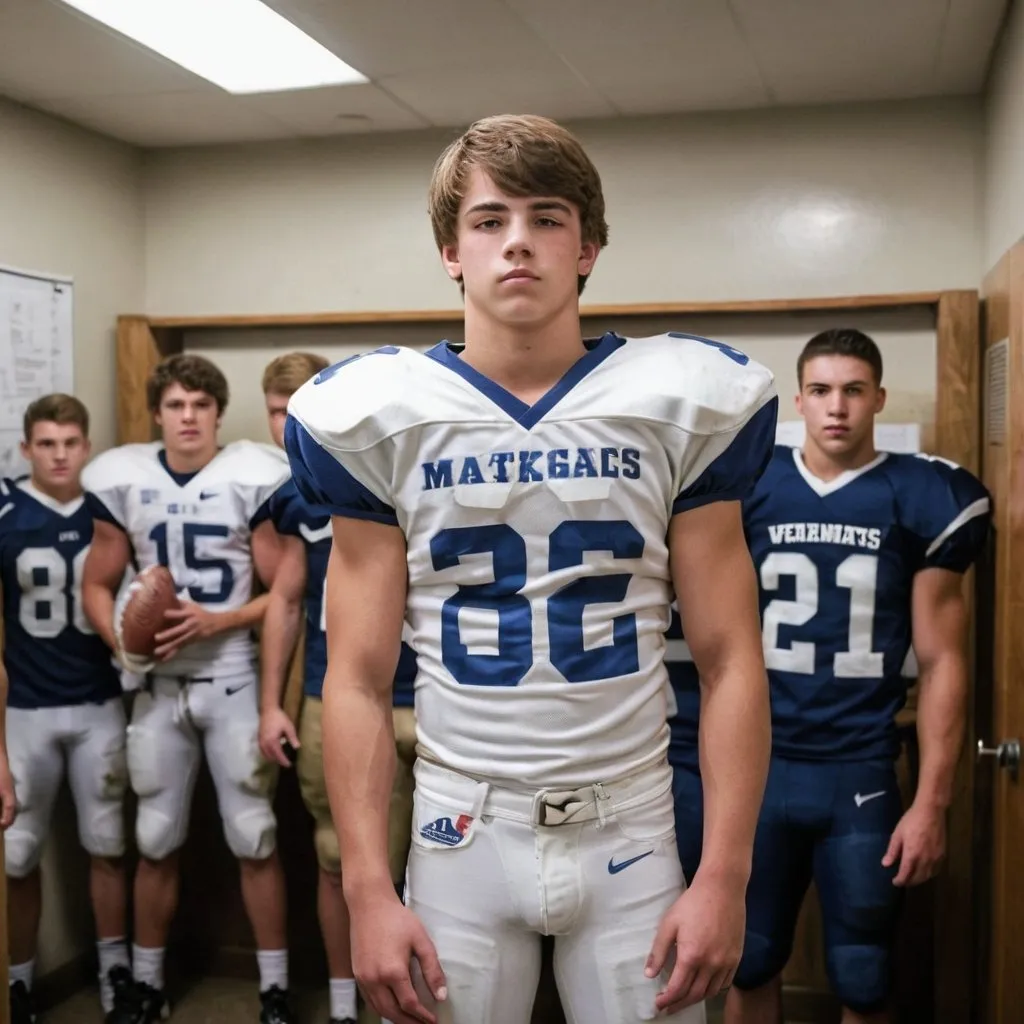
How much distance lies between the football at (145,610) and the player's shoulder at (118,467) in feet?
0.88

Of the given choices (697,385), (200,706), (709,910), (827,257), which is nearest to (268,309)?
(200,706)

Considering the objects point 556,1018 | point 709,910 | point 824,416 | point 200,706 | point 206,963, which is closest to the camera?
point 709,910

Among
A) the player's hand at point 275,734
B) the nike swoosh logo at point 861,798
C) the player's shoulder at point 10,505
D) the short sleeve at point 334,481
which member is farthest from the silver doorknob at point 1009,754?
the player's shoulder at point 10,505

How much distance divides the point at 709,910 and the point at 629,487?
0.45 meters

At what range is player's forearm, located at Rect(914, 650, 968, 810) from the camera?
2146mm

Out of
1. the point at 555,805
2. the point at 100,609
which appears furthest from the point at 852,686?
the point at 100,609

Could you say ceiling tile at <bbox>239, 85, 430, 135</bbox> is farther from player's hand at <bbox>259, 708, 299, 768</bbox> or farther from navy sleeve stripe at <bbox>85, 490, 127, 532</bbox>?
player's hand at <bbox>259, 708, 299, 768</bbox>

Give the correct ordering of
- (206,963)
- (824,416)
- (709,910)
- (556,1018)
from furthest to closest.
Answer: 1. (206,963)
2. (556,1018)
3. (824,416)
4. (709,910)

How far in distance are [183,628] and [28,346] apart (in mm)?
845

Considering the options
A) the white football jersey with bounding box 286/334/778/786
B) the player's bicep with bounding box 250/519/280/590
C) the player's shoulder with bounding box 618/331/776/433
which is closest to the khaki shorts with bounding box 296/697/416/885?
the player's bicep with bounding box 250/519/280/590

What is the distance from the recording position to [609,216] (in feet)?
9.91

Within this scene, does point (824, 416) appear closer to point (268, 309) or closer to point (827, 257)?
point (827, 257)

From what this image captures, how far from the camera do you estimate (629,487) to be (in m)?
1.25

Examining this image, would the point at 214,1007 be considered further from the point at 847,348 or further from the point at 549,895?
the point at 847,348
